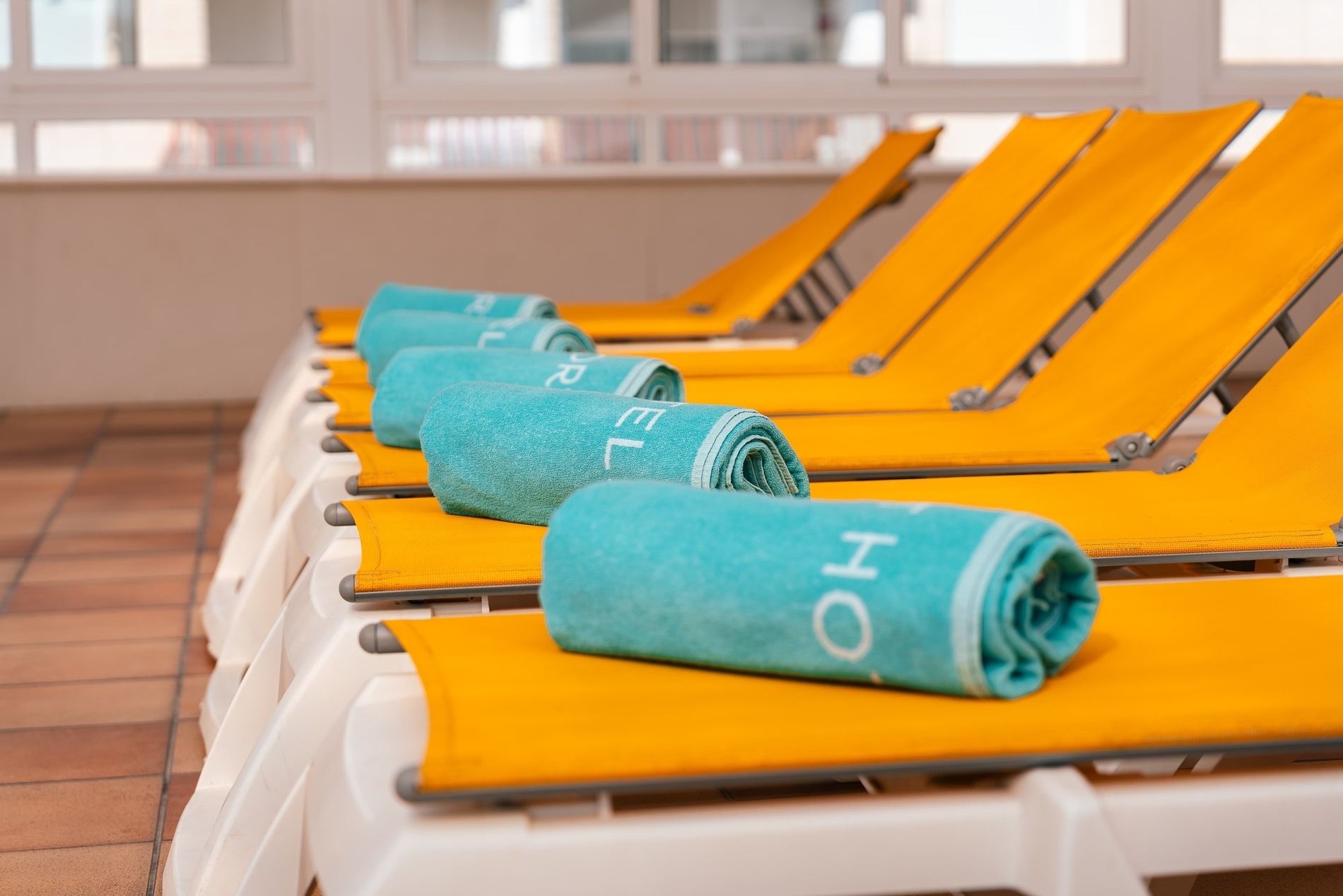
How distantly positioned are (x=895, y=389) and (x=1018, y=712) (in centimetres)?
179

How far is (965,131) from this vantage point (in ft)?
18.7

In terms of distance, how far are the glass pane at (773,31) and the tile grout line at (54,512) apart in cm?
246

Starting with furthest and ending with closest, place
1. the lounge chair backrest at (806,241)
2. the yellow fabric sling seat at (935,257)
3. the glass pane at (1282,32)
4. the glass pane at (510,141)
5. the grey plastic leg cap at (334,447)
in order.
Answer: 1. the glass pane at (1282,32)
2. the glass pane at (510,141)
3. the lounge chair backrest at (806,241)
4. the yellow fabric sling seat at (935,257)
5. the grey plastic leg cap at (334,447)

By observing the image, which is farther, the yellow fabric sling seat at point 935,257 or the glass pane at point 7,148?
the glass pane at point 7,148

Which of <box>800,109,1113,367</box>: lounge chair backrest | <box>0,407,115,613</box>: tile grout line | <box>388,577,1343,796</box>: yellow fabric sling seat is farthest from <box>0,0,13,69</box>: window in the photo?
<box>388,577,1343,796</box>: yellow fabric sling seat

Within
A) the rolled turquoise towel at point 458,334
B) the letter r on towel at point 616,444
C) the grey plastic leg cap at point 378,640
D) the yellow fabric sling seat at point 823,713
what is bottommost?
the yellow fabric sling seat at point 823,713

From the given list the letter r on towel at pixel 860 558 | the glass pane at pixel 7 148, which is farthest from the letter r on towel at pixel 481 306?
the glass pane at pixel 7 148

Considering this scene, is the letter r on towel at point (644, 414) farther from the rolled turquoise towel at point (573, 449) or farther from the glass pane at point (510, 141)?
the glass pane at point (510, 141)

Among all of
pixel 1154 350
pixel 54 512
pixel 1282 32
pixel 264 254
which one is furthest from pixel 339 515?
pixel 1282 32

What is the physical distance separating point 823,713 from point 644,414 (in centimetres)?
58

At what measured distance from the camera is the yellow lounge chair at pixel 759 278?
12.1ft

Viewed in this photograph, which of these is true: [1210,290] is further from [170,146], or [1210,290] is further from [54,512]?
[170,146]

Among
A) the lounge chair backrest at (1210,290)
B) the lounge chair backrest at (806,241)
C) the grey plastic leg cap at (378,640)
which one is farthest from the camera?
the lounge chair backrest at (806,241)

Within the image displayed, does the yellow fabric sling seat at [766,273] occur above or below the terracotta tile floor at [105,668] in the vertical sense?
→ above
